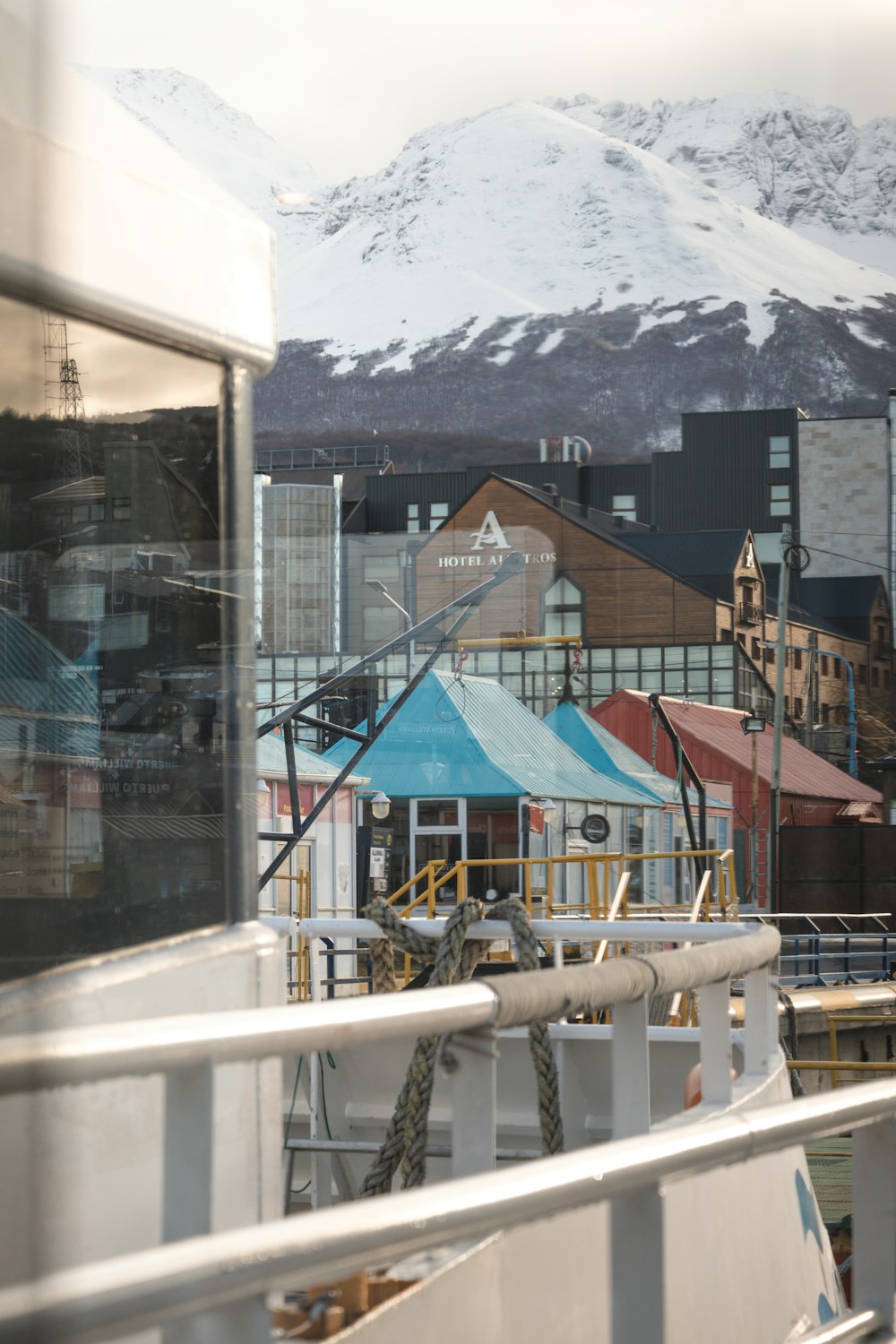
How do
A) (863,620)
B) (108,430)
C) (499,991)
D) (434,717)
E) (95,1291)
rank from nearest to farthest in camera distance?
(95,1291) < (499,991) < (108,430) < (434,717) < (863,620)

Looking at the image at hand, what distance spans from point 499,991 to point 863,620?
247ft

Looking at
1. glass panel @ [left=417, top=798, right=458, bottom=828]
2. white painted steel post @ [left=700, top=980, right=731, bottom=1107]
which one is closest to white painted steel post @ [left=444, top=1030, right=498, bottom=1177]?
white painted steel post @ [left=700, top=980, right=731, bottom=1107]

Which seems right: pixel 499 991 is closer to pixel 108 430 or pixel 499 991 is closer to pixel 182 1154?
pixel 182 1154

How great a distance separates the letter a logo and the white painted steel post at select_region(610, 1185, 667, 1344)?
6258 cm

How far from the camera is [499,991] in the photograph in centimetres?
222

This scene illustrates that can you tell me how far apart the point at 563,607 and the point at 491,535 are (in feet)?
15.2

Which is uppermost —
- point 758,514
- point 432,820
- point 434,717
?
point 758,514

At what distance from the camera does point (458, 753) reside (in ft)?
96.3

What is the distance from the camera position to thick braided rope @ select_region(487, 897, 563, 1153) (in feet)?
12.9

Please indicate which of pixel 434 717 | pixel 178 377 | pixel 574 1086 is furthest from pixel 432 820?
pixel 178 377

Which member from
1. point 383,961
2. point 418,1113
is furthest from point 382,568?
point 418,1113

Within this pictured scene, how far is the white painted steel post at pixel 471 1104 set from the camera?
90.7 inches

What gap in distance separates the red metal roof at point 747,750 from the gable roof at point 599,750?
1540 cm

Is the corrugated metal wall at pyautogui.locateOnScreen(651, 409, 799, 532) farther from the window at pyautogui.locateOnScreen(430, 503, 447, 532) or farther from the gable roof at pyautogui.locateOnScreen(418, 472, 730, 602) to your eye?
the window at pyautogui.locateOnScreen(430, 503, 447, 532)
